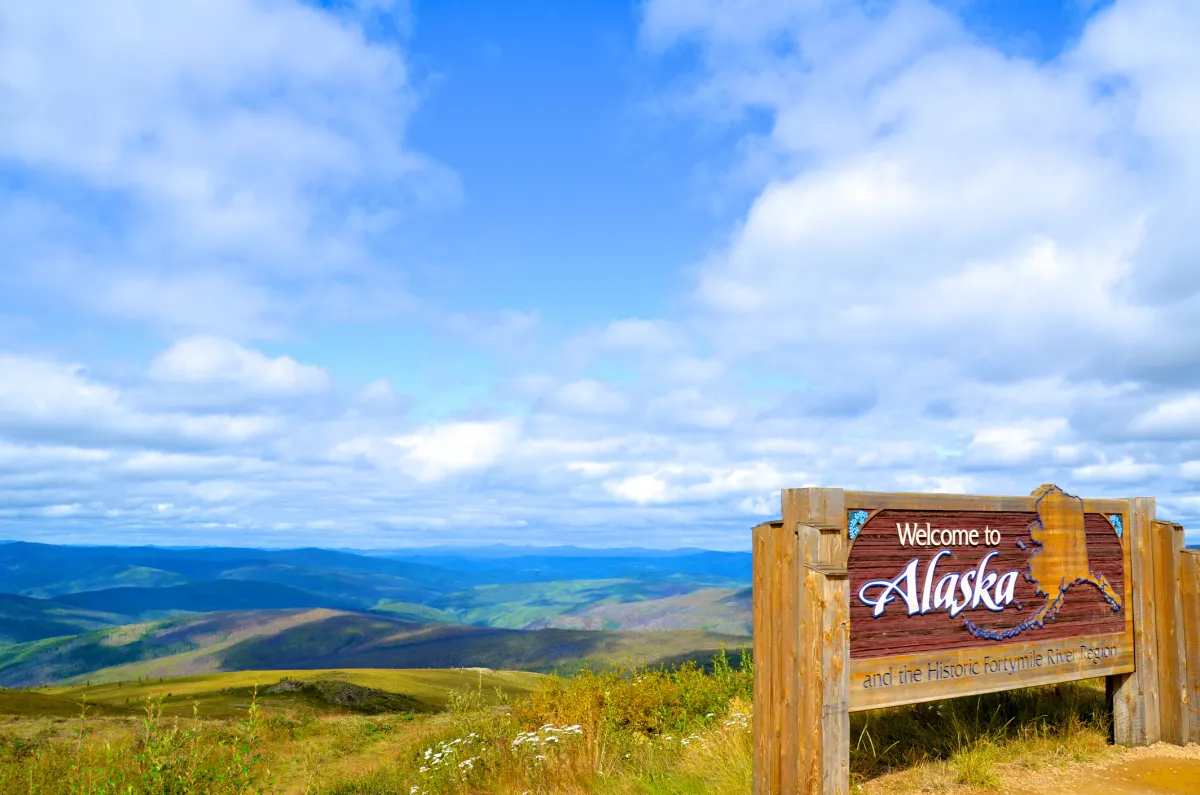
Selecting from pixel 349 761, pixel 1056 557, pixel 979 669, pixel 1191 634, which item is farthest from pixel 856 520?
pixel 349 761

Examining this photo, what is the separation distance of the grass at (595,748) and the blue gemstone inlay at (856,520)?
2.69 meters

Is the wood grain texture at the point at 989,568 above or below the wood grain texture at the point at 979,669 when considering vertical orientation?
above

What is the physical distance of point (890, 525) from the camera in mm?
8289

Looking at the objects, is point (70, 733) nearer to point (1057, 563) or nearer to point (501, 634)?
point (1057, 563)

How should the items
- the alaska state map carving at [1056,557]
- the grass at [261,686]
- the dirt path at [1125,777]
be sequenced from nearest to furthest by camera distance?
1. the dirt path at [1125,777]
2. the alaska state map carving at [1056,557]
3. the grass at [261,686]

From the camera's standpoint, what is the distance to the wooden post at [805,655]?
736cm

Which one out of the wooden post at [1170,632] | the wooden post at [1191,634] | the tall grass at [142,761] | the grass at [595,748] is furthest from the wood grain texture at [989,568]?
the tall grass at [142,761]

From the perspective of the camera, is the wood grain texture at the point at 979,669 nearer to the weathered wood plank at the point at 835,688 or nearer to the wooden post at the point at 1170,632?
the weathered wood plank at the point at 835,688

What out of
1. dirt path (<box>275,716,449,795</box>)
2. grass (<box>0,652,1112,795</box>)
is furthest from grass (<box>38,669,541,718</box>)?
grass (<box>0,652,1112,795</box>)

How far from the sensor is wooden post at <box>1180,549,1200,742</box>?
10.5m

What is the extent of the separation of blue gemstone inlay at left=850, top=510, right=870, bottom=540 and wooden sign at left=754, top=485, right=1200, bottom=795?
0.02 meters

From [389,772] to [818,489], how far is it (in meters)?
10.1

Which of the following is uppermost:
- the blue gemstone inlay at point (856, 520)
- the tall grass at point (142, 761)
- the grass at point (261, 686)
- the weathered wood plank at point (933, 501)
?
the weathered wood plank at point (933, 501)

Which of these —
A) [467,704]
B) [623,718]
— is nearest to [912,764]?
[623,718]
